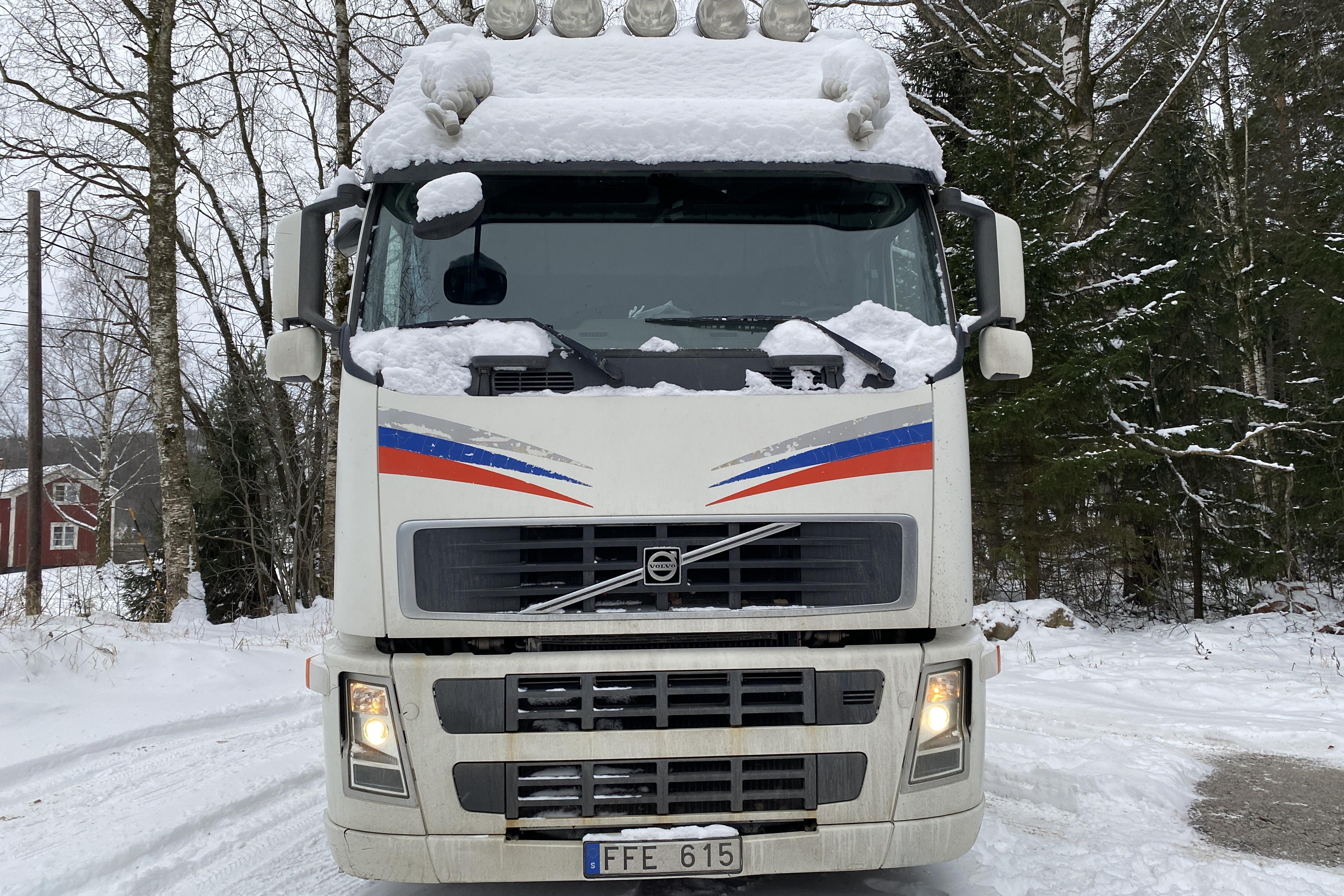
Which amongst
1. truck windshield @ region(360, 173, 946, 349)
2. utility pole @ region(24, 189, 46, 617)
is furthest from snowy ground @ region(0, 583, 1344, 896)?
utility pole @ region(24, 189, 46, 617)

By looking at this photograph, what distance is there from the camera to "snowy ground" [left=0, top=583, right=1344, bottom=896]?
11.8 ft

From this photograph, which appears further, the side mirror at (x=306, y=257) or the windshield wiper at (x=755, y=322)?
the side mirror at (x=306, y=257)

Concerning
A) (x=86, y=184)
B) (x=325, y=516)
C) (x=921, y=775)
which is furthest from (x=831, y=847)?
(x=86, y=184)

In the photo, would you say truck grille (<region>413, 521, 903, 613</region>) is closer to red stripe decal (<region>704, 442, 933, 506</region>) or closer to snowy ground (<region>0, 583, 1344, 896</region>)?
red stripe decal (<region>704, 442, 933, 506</region>)

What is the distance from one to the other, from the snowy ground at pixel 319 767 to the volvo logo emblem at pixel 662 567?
1.32 m

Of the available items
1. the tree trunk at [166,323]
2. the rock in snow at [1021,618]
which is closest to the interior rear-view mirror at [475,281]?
the rock in snow at [1021,618]

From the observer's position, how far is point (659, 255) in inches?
135

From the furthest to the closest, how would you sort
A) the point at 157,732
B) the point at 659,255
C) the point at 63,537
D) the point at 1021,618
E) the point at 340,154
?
the point at 63,537 < the point at 340,154 < the point at 1021,618 < the point at 157,732 < the point at 659,255

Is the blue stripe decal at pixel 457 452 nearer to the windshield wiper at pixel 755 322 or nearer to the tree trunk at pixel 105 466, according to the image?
the windshield wiper at pixel 755 322

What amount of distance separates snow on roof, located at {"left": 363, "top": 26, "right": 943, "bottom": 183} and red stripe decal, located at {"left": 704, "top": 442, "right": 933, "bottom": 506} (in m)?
1.17

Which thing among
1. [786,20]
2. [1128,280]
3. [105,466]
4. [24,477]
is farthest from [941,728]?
[24,477]

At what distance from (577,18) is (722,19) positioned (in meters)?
0.66

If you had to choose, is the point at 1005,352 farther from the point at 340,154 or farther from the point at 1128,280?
the point at 340,154

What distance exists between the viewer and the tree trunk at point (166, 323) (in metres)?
12.5
